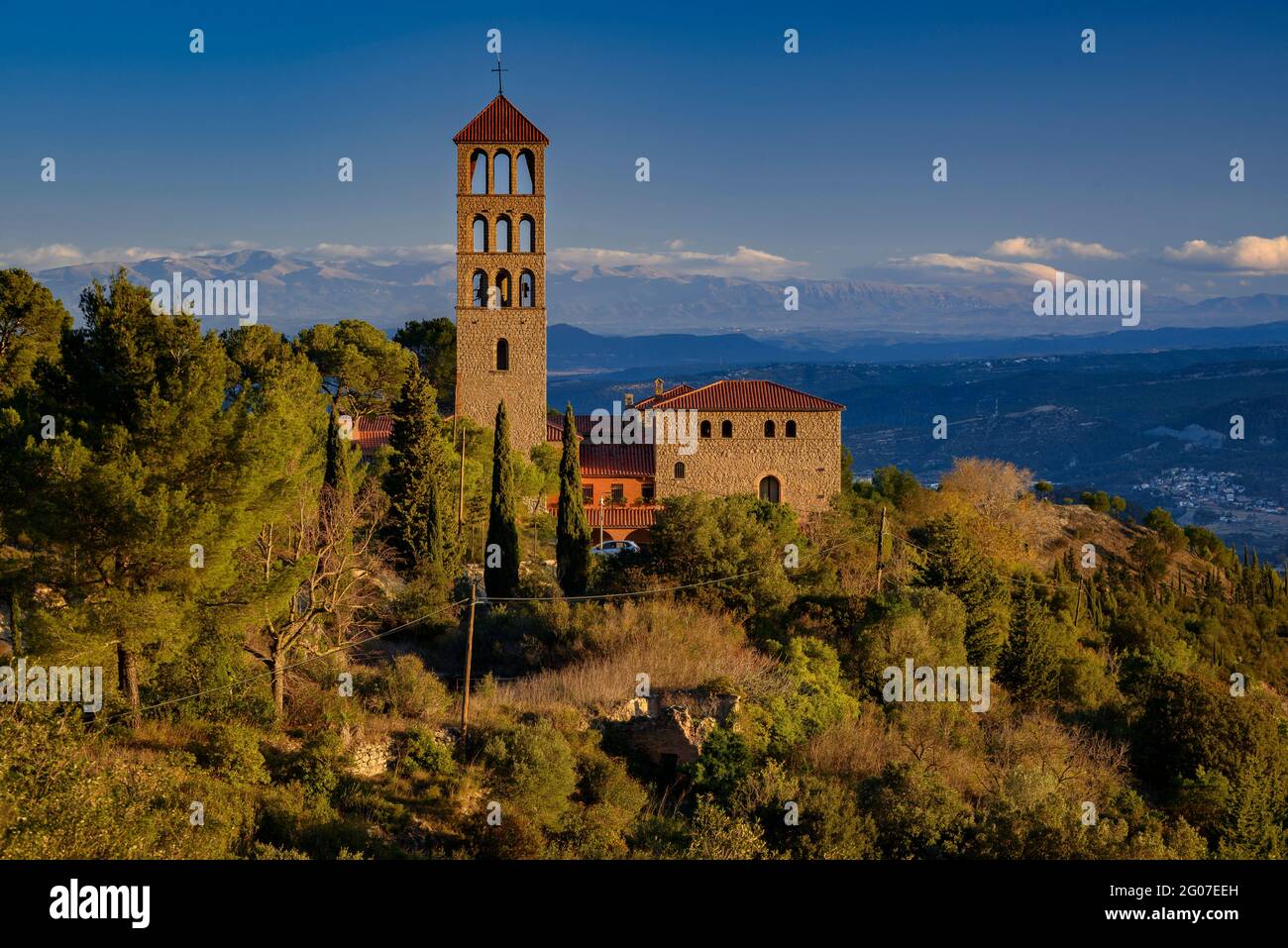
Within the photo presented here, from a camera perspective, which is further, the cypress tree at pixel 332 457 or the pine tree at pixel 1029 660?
the pine tree at pixel 1029 660

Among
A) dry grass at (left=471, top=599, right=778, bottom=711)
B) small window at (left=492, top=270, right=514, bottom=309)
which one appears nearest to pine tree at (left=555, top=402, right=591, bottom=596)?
dry grass at (left=471, top=599, right=778, bottom=711)

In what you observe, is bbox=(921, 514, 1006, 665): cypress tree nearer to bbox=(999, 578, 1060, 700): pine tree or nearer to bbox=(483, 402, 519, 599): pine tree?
bbox=(999, 578, 1060, 700): pine tree

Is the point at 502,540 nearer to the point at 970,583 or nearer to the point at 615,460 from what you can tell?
the point at 970,583

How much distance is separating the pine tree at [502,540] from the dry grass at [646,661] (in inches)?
219

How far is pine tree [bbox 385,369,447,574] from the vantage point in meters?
32.1

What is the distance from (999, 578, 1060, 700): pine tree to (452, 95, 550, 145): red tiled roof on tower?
29.3 meters

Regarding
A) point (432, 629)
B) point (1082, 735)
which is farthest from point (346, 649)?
point (1082, 735)

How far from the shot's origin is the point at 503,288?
51.8 meters

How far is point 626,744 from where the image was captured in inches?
880

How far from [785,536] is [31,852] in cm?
2305

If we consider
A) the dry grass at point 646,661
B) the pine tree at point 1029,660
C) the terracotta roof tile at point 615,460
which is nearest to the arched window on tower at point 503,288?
the terracotta roof tile at point 615,460

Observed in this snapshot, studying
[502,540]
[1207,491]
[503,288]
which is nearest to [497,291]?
[503,288]

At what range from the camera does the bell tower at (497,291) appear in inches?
1986

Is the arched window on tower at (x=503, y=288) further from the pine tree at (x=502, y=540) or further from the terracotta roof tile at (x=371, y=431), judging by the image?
the pine tree at (x=502, y=540)
